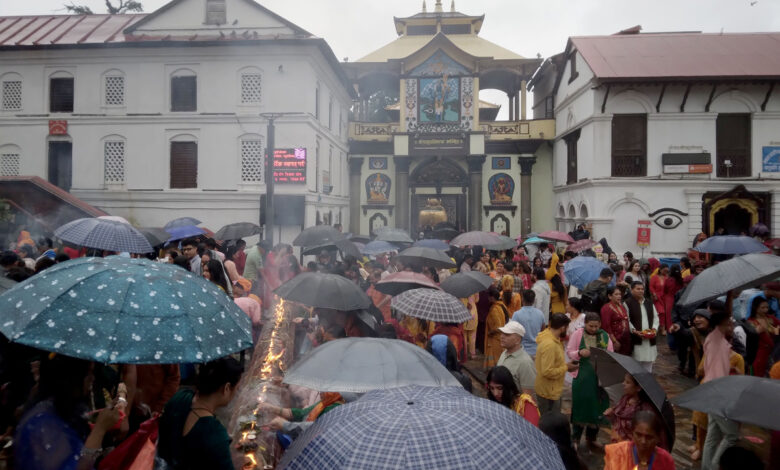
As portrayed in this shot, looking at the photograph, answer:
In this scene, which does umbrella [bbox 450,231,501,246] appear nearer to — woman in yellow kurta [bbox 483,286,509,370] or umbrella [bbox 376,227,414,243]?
umbrella [bbox 376,227,414,243]

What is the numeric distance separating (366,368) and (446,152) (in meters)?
24.2

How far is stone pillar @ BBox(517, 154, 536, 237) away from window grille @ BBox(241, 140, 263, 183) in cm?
1462

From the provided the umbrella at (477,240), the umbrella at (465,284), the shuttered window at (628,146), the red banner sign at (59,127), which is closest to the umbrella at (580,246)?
the umbrella at (477,240)

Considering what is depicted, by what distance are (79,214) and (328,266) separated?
1074cm

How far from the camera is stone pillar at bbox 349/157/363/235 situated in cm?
2850

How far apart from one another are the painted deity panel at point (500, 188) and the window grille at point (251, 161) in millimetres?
13434

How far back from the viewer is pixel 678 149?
2080 centimetres

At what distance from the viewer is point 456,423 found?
222 cm

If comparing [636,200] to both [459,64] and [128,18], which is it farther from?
[128,18]

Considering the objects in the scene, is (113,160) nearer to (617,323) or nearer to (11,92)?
(11,92)

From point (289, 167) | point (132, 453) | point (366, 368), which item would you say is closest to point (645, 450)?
point (366, 368)

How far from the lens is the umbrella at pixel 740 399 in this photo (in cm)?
308

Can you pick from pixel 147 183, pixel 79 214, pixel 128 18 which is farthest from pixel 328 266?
pixel 128 18

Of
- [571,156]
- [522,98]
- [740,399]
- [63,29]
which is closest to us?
[740,399]
